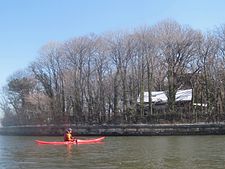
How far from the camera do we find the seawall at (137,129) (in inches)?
2007

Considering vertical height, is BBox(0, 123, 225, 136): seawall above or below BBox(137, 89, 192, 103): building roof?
below

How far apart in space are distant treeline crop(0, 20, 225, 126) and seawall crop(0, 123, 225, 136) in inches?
175

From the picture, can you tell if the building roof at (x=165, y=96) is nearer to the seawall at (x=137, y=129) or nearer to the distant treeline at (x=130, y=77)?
the distant treeline at (x=130, y=77)

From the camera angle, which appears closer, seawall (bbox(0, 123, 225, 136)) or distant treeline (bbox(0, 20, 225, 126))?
seawall (bbox(0, 123, 225, 136))

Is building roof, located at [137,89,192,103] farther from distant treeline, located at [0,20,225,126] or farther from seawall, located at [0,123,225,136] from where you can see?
seawall, located at [0,123,225,136]

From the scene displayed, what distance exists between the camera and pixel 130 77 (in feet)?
226

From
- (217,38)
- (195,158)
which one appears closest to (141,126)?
(217,38)

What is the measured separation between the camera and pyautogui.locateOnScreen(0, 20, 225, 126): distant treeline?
62844 mm

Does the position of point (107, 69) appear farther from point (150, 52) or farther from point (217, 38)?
point (217, 38)

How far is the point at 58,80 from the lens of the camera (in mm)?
72500

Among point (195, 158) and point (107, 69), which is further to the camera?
point (107, 69)

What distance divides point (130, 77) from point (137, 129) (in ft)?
49.4

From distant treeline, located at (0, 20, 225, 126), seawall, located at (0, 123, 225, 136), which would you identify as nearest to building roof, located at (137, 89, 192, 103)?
distant treeline, located at (0, 20, 225, 126)

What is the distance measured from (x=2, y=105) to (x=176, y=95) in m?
40.0
